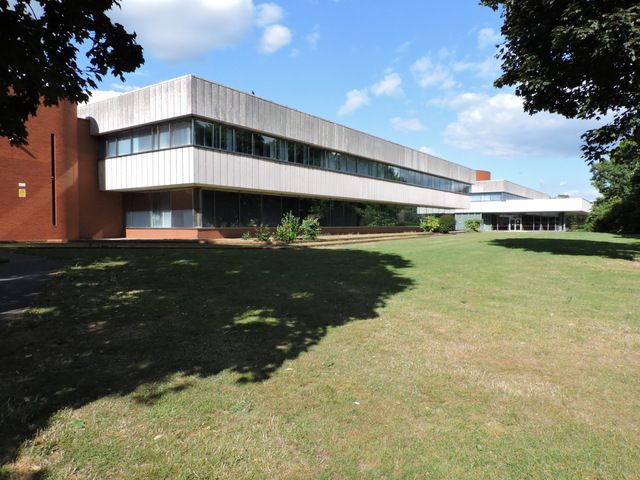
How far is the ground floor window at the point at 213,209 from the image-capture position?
21.8 m

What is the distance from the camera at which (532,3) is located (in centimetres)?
1420

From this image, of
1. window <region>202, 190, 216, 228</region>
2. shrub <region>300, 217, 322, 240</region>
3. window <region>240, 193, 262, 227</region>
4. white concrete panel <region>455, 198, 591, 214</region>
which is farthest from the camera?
white concrete panel <region>455, 198, 591, 214</region>

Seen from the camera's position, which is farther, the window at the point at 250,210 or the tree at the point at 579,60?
the window at the point at 250,210

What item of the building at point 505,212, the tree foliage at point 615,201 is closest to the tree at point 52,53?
the tree foliage at point 615,201

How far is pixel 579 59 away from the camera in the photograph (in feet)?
43.4

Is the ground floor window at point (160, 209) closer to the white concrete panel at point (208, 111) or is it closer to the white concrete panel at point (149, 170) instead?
the white concrete panel at point (149, 170)

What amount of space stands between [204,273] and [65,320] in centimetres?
392

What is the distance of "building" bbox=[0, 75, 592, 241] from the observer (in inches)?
795

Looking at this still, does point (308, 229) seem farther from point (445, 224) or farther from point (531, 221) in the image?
point (531, 221)

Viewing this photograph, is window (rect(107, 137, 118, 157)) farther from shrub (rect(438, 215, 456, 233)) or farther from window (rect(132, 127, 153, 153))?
shrub (rect(438, 215, 456, 233))

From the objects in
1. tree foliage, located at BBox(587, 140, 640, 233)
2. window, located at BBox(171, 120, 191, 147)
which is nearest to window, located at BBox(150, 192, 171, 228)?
window, located at BBox(171, 120, 191, 147)

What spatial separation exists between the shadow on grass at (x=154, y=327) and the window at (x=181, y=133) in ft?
37.9

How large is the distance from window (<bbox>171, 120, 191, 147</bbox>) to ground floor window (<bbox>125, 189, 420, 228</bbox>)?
2.54 meters

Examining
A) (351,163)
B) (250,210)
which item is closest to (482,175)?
(351,163)
